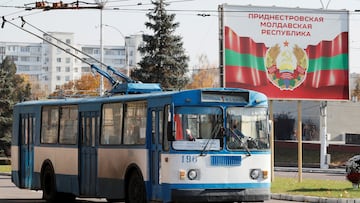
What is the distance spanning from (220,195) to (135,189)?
2.15 m

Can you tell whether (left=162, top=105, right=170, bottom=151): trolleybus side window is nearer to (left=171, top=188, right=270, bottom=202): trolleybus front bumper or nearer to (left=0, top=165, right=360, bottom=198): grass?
(left=171, top=188, right=270, bottom=202): trolleybus front bumper

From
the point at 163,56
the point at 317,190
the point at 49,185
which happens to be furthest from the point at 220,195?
the point at 163,56

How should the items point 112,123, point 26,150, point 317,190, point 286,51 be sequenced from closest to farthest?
point 112,123 < point 26,150 < point 317,190 < point 286,51

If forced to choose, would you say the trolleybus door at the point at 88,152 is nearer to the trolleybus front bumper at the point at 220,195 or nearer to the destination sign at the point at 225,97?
the destination sign at the point at 225,97

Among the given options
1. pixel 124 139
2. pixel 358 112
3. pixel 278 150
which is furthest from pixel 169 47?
pixel 124 139

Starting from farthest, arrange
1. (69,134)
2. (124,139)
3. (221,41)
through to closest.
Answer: (221,41)
(69,134)
(124,139)

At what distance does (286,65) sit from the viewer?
36750 mm

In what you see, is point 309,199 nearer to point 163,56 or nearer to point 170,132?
point 170,132

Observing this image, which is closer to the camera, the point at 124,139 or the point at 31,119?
the point at 124,139

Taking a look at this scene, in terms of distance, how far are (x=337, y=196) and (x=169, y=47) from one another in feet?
135

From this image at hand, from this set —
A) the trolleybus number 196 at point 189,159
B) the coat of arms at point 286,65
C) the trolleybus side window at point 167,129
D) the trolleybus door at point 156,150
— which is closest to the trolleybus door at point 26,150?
the trolleybus door at point 156,150

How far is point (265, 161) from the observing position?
18984 millimetres

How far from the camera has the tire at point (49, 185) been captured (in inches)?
951

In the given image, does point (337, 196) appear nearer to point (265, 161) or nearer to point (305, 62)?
point (265, 161)
